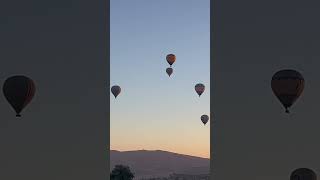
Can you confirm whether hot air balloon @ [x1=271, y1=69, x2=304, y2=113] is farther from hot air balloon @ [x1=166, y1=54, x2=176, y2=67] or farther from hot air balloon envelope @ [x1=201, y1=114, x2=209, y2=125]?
hot air balloon @ [x1=166, y1=54, x2=176, y2=67]

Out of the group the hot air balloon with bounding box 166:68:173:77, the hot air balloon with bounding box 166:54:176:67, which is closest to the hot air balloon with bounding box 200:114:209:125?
the hot air balloon with bounding box 166:68:173:77

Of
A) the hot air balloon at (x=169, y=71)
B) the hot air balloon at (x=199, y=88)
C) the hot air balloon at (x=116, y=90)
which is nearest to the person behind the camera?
the hot air balloon at (x=116, y=90)

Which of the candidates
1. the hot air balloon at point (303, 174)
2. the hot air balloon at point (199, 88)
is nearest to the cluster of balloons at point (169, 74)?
the hot air balloon at point (199, 88)

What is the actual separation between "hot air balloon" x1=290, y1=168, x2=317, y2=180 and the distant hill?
62.7 metres

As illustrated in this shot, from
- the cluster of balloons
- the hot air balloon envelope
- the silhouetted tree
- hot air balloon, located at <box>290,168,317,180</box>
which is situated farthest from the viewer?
the silhouetted tree

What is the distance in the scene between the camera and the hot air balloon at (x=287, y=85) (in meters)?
17.2

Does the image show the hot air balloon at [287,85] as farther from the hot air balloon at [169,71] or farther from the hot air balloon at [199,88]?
the hot air balloon at [169,71]

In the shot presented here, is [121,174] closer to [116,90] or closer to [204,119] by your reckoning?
[116,90]

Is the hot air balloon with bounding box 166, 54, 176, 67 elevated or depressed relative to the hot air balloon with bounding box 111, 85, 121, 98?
elevated

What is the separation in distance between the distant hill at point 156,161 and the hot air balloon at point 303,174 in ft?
206

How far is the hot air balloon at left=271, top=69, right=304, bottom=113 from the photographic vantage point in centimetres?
1719
